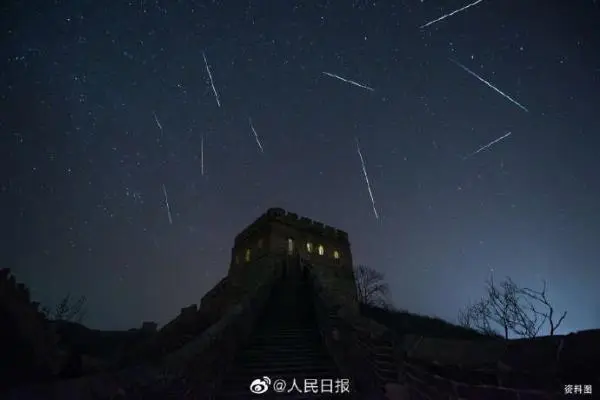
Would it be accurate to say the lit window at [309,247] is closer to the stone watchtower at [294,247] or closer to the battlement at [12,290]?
the stone watchtower at [294,247]

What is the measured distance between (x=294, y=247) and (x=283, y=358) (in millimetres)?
16475

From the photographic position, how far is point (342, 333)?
7.90 m

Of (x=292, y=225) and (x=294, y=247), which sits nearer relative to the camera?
(x=294, y=247)

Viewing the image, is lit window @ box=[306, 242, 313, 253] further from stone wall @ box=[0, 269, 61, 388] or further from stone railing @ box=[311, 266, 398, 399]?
stone wall @ box=[0, 269, 61, 388]

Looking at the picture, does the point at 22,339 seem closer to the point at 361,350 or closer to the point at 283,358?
the point at 283,358

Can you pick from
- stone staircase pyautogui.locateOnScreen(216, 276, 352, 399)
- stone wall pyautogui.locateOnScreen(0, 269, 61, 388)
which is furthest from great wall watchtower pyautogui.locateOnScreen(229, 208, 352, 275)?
stone wall pyautogui.locateOnScreen(0, 269, 61, 388)

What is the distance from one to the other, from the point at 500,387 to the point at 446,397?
1.99 ft

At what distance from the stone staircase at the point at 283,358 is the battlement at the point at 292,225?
513 inches

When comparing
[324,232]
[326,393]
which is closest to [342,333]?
[326,393]

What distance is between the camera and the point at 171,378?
570 centimetres

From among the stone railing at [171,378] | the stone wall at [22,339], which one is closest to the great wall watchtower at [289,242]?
the stone railing at [171,378]

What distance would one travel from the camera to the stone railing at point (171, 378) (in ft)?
14.8

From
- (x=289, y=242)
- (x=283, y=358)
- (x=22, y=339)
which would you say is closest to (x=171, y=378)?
(x=283, y=358)

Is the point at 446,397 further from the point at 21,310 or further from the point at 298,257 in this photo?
the point at 298,257
